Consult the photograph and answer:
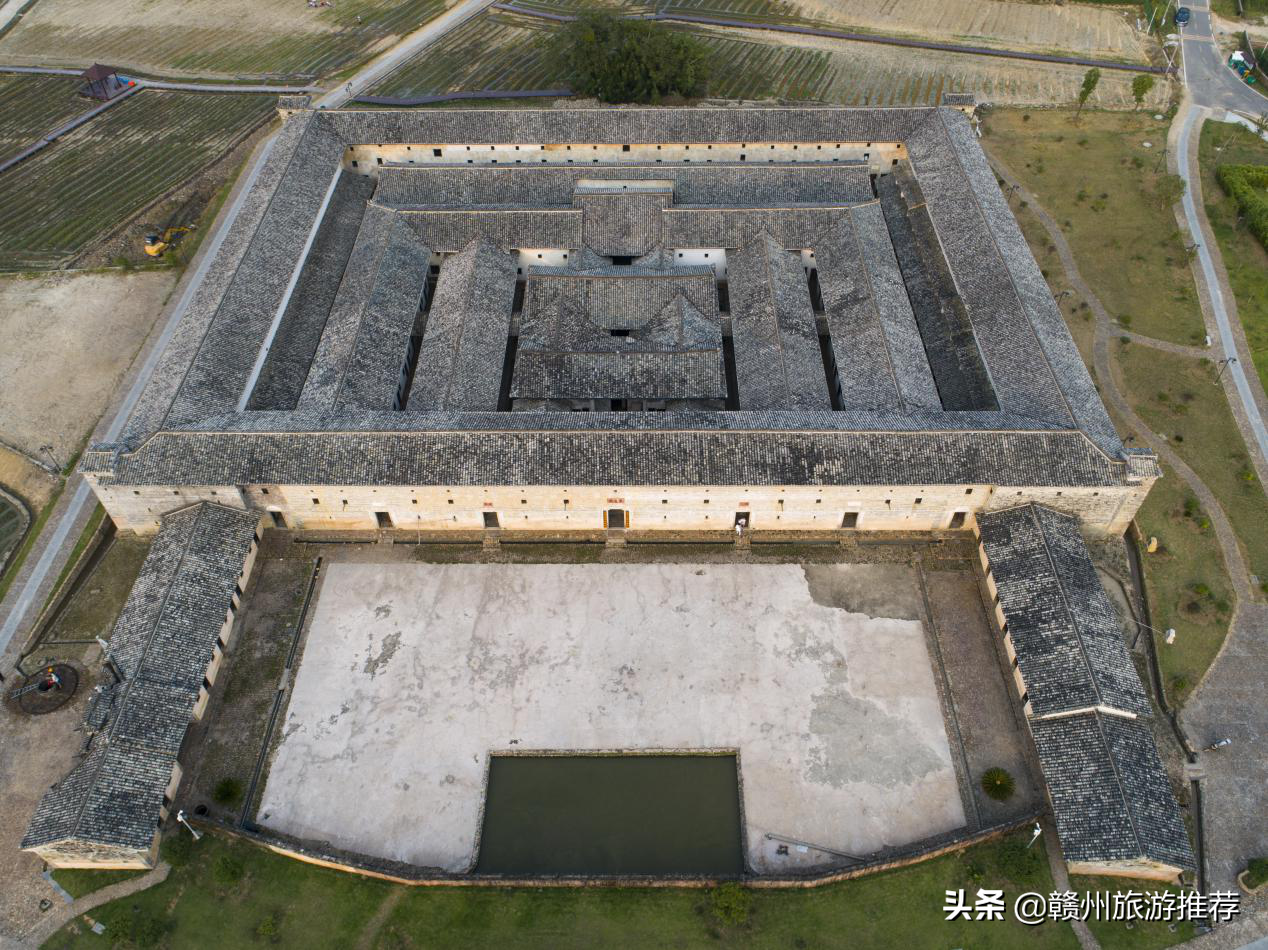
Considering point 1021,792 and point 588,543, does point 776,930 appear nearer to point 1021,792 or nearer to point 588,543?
point 1021,792

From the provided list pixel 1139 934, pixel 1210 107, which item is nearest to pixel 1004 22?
pixel 1210 107

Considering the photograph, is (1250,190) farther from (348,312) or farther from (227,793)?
(227,793)

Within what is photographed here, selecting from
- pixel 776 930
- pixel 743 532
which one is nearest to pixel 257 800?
pixel 776 930

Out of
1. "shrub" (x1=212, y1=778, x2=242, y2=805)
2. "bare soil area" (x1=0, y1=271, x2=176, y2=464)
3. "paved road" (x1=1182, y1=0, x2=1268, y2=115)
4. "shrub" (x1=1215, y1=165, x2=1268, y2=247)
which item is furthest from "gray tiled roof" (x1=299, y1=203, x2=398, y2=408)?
"paved road" (x1=1182, y1=0, x2=1268, y2=115)

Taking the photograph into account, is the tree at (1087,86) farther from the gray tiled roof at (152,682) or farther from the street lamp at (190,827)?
the street lamp at (190,827)

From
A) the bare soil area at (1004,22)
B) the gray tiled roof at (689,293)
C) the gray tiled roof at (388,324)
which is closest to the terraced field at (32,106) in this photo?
the gray tiled roof at (689,293)
